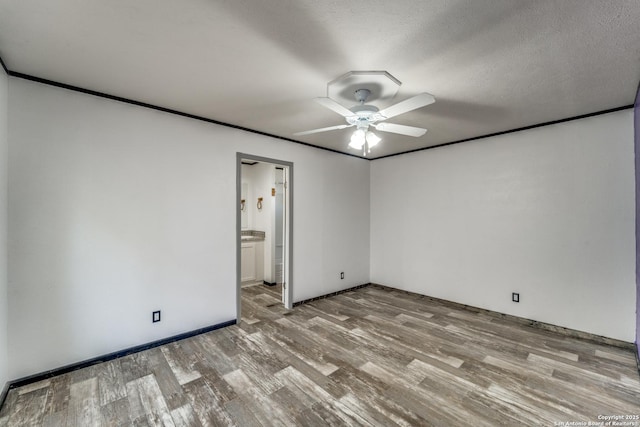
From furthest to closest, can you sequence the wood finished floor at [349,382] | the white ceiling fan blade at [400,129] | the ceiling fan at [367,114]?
the white ceiling fan blade at [400,129] < the ceiling fan at [367,114] < the wood finished floor at [349,382]

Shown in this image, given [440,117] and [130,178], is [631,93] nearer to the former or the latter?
[440,117]

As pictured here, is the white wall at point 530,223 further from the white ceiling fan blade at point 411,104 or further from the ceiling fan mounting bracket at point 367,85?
the white ceiling fan blade at point 411,104

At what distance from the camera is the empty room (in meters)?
→ 1.72

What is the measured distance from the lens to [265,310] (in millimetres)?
3914

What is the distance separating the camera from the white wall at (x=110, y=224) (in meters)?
2.19

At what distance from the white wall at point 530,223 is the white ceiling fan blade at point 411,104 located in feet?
8.13

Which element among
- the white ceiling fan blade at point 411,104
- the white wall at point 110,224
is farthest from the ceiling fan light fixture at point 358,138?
the white wall at point 110,224

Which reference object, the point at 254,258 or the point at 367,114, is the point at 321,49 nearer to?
the point at 367,114

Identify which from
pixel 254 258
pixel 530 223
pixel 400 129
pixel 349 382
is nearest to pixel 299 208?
pixel 254 258

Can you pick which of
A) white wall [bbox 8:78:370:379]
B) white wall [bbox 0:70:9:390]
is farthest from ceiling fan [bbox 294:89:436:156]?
white wall [bbox 0:70:9:390]

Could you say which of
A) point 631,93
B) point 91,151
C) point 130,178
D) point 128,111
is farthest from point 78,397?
point 631,93

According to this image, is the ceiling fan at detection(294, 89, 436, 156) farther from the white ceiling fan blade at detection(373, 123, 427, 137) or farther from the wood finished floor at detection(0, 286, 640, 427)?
the wood finished floor at detection(0, 286, 640, 427)

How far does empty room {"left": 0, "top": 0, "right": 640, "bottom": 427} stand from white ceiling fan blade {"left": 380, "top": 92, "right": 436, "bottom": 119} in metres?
0.02

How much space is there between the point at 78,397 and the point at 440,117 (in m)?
4.21
